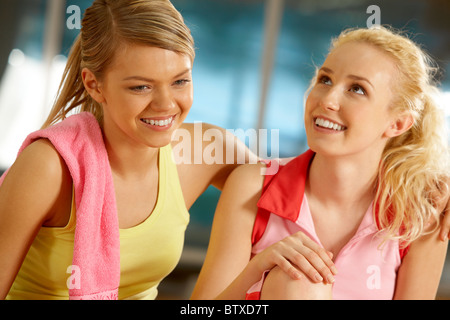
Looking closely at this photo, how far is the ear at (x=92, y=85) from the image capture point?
3.22 ft

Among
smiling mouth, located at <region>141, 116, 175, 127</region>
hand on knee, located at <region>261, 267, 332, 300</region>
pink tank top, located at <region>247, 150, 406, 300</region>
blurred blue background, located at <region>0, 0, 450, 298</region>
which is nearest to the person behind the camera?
hand on knee, located at <region>261, 267, 332, 300</region>

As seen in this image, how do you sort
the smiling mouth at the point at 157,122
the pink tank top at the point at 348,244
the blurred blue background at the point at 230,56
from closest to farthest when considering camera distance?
the smiling mouth at the point at 157,122 < the pink tank top at the point at 348,244 < the blurred blue background at the point at 230,56

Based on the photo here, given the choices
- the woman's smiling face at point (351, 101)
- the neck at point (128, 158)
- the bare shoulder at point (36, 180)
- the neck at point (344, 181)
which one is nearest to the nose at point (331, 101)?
the woman's smiling face at point (351, 101)

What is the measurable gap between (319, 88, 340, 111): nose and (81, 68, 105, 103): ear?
44cm

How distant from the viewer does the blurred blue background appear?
3.32 meters

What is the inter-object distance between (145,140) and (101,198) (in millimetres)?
143

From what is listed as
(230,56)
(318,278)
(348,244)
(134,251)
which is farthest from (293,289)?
(230,56)

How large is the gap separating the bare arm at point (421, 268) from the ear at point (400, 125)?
0.23 meters

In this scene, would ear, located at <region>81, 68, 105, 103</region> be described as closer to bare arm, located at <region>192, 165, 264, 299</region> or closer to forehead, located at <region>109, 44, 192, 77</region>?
forehead, located at <region>109, 44, 192, 77</region>

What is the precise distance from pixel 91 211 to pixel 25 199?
122 mm

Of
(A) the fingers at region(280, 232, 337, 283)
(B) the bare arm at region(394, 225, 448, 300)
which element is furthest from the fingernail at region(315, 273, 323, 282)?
(B) the bare arm at region(394, 225, 448, 300)

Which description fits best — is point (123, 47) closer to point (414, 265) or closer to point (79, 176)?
point (79, 176)

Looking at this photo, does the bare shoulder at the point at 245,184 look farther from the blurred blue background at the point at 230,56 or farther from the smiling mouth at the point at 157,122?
the blurred blue background at the point at 230,56
